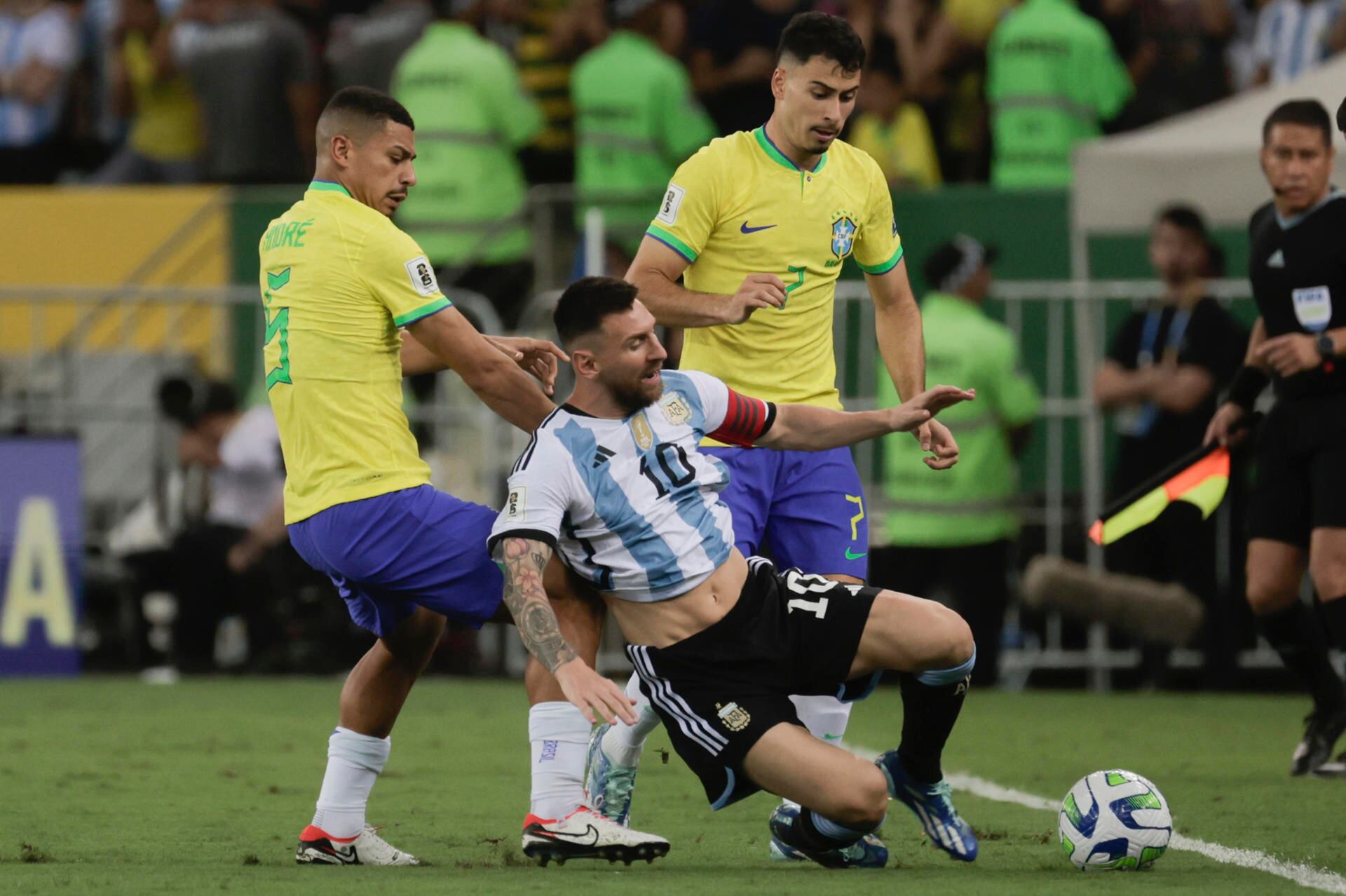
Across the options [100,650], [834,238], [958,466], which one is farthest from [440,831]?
[100,650]

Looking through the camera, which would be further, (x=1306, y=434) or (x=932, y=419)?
(x=1306, y=434)

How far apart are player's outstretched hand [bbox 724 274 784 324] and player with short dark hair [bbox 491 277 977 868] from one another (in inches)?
16.5

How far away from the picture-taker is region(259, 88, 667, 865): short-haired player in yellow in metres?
6.34

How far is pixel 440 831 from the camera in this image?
23.5 feet

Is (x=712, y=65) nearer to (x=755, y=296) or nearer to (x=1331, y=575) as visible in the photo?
(x=1331, y=575)

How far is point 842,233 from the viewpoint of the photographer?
7.31 metres

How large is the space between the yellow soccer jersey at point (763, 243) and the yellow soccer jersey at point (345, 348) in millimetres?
1107

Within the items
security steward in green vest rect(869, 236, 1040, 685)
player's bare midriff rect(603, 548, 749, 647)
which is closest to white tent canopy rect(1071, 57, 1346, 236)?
security steward in green vest rect(869, 236, 1040, 685)

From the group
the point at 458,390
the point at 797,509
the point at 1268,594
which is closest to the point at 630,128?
the point at 458,390

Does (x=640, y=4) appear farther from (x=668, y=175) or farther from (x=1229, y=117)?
(x=1229, y=117)

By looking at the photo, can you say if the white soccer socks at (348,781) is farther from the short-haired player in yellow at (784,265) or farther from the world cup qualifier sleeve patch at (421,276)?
the world cup qualifier sleeve patch at (421,276)

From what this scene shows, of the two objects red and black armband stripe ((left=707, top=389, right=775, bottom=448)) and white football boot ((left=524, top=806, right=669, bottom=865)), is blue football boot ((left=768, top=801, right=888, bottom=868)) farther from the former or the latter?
red and black armband stripe ((left=707, top=389, right=775, bottom=448))

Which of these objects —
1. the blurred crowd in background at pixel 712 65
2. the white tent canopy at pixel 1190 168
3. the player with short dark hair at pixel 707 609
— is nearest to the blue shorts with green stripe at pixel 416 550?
the player with short dark hair at pixel 707 609

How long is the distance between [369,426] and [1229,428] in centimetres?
379
